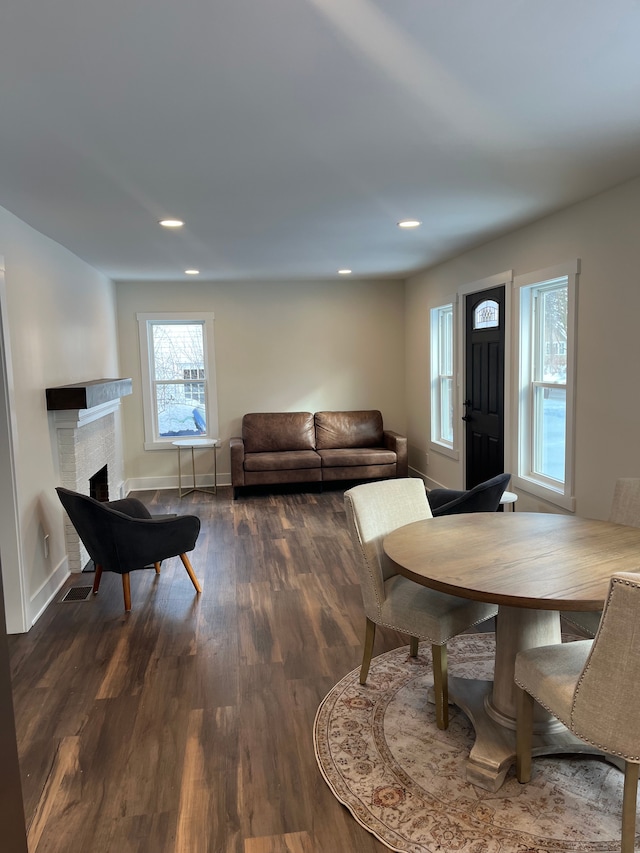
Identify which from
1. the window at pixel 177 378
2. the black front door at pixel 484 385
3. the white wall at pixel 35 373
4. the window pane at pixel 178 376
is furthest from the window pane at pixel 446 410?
the white wall at pixel 35 373

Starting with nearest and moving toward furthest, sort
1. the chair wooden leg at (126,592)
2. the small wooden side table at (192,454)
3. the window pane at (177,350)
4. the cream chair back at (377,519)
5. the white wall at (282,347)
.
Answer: the cream chair back at (377,519) → the chair wooden leg at (126,592) → the small wooden side table at (192,454) → the white wall at (282,347) → the window pane at (177,350)

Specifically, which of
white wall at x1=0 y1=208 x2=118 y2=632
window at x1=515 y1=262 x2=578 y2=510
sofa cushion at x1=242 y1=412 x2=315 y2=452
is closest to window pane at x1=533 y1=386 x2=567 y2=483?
window at x1=515 y1=262 x2=578 y2=510

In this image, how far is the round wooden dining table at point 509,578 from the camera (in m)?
1.98

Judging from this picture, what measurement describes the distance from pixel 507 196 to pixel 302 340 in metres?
4.12

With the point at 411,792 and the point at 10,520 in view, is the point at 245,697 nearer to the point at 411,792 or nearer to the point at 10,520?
the point at 411,792

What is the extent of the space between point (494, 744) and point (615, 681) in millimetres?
717

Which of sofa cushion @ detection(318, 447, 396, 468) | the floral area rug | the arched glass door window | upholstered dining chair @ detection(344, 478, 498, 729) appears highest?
the arched glass door window

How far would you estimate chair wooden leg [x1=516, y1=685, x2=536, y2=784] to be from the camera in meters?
2.07

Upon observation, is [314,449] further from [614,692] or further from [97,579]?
[614,692]

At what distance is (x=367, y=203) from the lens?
12.0ft

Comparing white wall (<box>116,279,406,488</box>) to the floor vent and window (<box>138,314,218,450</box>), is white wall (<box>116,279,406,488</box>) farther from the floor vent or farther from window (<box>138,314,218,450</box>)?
the floor vent

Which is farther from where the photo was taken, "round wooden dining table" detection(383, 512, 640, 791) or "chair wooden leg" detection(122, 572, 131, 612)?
"chair wooden leg" detection(122, 572, 131, 612)

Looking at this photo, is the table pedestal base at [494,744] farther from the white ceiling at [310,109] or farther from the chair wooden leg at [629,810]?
the white ceiling at [310,109]

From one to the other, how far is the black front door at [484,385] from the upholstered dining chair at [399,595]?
7.73 ft
